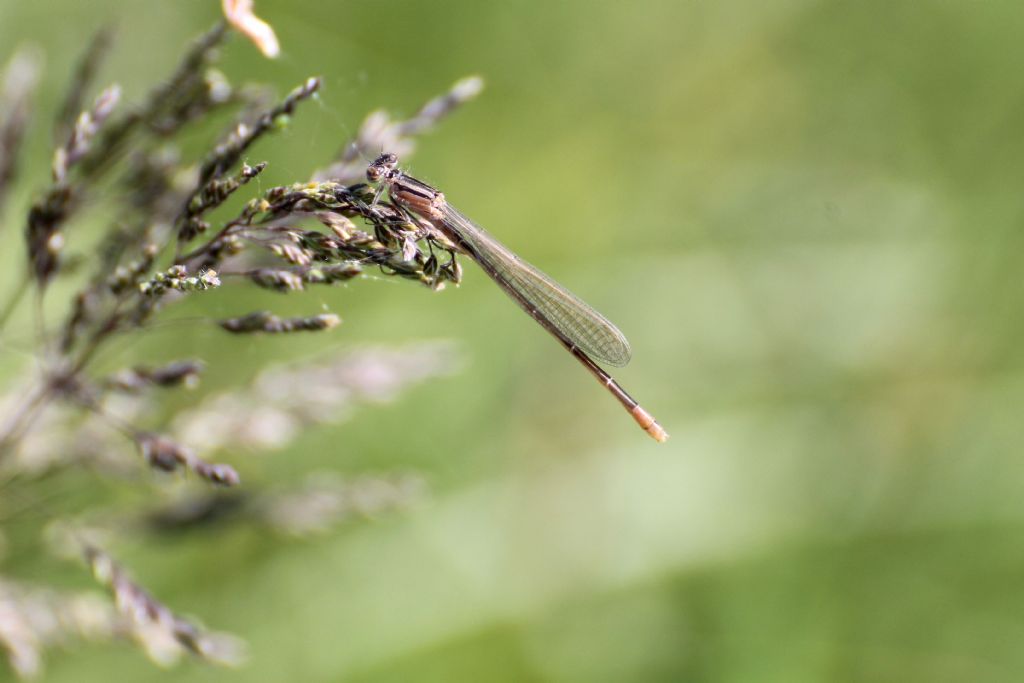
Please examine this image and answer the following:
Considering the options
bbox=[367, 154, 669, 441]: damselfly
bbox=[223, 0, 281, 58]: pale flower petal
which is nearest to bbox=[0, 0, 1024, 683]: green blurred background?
bbox=[367, 154, 669, 441]: damselfly

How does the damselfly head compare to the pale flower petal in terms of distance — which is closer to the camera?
the pale flower petal

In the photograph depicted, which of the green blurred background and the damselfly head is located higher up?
the green blurred background

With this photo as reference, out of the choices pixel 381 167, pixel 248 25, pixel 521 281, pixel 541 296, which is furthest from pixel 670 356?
pixel 248 25

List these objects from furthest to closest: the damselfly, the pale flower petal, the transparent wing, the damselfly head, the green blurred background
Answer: the green blurred background, the transparent wing, the damselfly, the damselfly head, the pale flower petal

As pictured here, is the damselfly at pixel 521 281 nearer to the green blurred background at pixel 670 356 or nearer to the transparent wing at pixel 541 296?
the transparent wing at pixel 541 296

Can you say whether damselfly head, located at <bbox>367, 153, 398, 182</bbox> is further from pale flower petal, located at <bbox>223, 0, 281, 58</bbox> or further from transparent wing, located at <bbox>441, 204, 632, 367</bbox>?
pale flower petal, located at <bbox>223, 0, 281, 58</bbox>

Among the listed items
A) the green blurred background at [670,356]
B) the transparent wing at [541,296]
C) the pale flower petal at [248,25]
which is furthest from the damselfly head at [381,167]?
the green blurred background at [670,356]

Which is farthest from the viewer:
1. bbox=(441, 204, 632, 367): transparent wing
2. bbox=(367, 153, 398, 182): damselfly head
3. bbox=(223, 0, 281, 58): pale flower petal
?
bbox=(441, 204, 632, 367): transparent wing

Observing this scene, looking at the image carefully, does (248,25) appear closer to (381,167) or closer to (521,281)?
(381,167)
